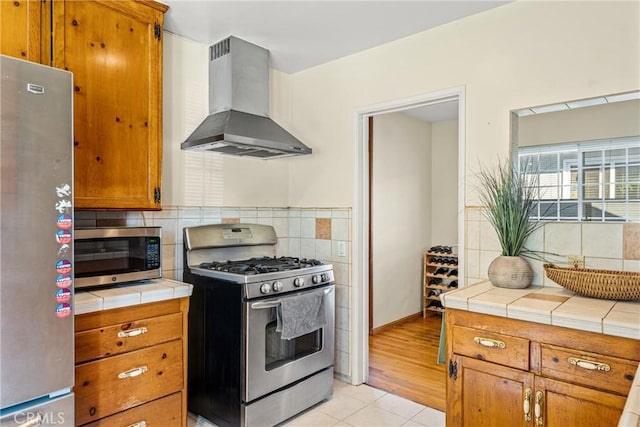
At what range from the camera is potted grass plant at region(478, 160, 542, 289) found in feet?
6.57

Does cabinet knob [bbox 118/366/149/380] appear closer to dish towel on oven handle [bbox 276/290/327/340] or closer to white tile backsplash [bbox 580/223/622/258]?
dish towel on oven handle [bbox 276/290/327/340]

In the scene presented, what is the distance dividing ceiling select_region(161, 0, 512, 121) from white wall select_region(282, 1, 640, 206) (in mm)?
126

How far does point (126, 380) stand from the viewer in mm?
1855

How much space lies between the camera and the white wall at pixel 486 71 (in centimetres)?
191

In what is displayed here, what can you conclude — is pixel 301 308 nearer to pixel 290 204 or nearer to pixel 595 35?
pixel 290 204

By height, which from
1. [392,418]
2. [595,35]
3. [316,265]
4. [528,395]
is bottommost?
[392,418]

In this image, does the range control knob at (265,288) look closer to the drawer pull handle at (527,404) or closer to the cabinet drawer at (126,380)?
the cabinet drawer at (126,380)

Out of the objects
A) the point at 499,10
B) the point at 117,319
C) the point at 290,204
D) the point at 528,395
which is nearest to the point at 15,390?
the point at 117,319

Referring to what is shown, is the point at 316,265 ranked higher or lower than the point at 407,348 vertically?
higher

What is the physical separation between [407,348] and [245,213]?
6.62ft

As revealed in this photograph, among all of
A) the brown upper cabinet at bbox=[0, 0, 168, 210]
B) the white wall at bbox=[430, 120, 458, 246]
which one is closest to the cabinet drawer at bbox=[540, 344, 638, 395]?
the brown upper cabinet at bbox=[0, 0, 168, 210]

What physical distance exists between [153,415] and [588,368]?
1.98 metres

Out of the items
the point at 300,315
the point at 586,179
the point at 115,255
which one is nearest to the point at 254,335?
the point at 300,315

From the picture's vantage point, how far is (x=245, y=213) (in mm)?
3104
